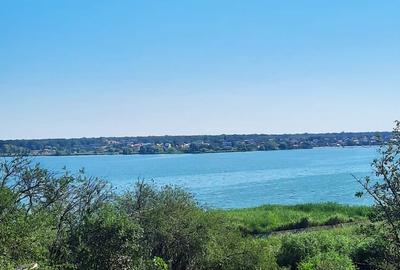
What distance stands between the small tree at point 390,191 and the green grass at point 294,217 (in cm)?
3016

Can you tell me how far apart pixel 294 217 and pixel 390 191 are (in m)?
34.6

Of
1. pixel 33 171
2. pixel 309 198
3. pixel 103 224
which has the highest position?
pixel 33 171

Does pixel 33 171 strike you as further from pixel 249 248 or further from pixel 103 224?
pixel 249 248

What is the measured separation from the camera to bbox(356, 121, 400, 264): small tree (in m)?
9.94

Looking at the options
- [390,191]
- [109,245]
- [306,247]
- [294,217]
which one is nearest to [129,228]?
[109,245]

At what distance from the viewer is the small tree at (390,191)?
32.6 feet

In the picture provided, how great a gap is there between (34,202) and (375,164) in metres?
12.6

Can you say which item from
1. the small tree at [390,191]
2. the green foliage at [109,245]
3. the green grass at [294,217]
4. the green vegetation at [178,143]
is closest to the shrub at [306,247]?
the green grass at [294,217]

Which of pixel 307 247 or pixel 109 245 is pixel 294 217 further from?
pixel 109 245

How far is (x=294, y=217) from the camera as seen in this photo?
44156 mm

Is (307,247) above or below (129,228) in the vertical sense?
below

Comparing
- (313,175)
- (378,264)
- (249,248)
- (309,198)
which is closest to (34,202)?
(249,248)

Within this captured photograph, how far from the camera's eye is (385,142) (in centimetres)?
1077

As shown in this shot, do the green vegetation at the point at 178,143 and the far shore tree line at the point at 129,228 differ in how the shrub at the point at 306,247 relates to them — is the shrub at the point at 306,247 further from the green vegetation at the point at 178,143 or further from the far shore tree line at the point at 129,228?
the green vegetation at the point at 178,143
